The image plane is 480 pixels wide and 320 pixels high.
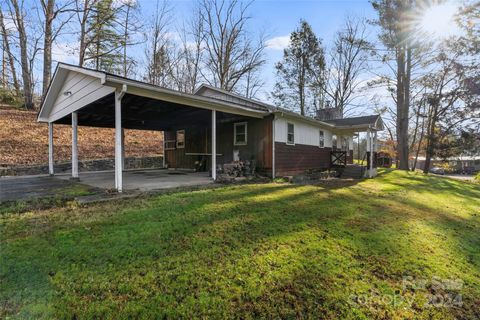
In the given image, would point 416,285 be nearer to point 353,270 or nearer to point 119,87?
point 353,270

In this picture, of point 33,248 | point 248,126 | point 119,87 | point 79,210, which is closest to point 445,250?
point 33,248

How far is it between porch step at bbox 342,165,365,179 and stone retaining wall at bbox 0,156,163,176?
1175 cm

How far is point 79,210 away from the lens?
4.56m

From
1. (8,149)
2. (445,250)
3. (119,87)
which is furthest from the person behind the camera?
(8,149)

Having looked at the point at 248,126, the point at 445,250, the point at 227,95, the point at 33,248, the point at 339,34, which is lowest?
the point at 445,250

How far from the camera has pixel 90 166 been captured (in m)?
12.5

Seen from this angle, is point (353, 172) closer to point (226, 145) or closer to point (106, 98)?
point (226, 145)

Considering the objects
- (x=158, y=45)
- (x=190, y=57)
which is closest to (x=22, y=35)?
(x=158, y=45)

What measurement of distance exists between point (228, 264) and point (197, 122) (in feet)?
33.9

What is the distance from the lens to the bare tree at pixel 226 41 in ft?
74.6

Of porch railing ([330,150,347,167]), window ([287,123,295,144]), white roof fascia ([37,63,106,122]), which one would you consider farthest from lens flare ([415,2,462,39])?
white roof fascia ([37,63,106,122])

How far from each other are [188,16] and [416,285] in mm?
27220

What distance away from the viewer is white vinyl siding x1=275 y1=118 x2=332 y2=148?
1052 centimetres

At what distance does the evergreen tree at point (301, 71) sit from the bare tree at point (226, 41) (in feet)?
11.2
